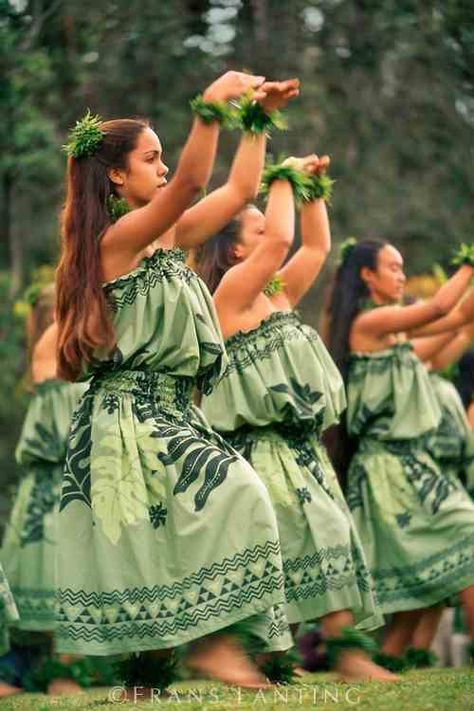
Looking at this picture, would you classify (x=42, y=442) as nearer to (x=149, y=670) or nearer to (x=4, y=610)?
(x=4, y=610)

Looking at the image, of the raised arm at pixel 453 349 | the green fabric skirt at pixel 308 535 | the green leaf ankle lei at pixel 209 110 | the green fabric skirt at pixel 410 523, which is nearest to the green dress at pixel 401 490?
the green fabric skirt at pixel 410 523

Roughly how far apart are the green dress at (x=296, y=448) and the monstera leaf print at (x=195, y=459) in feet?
4.25

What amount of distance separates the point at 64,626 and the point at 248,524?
697mm

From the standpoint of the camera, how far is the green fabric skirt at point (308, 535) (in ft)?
21.8

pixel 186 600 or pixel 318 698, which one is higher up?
pixel 186 600

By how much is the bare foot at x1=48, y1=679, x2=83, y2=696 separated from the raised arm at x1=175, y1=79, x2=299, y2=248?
2607 mm

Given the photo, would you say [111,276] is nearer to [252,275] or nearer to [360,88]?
[252,275]

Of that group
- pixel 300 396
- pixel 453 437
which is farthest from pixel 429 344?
pixel 300 396

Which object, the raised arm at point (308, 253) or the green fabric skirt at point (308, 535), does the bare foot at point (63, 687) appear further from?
the raised arm at point (308, 253)

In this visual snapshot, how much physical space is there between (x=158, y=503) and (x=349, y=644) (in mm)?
1391

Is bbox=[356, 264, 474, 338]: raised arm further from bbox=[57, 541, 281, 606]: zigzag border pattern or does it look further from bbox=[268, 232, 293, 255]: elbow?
bbox=[57, 541, 281, 606]: zigzag border pattern

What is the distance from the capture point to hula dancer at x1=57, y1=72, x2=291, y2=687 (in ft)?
17.3

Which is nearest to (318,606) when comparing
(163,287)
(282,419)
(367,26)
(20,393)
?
(282,419)

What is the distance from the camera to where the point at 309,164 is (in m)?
6.98
